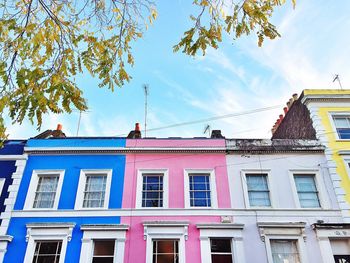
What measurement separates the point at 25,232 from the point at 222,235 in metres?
8.61

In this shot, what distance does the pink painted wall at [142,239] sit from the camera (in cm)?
1323

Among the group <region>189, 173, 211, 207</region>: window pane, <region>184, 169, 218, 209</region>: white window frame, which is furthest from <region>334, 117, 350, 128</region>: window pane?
<region>189, 173, 211, 207</region>: window pane

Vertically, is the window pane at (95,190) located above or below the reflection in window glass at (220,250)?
above

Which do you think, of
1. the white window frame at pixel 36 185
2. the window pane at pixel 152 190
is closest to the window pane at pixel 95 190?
the white window frame at pixel 36 185

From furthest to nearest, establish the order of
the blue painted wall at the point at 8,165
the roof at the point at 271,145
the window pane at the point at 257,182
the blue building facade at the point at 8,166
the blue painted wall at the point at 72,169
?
the roof at the point at 271,145, the window pane at the point at 257,182, the blue painted wall at the point at 8,165, the blue painted wall at the point at 72,169, the blue building facade at the point at 8,166

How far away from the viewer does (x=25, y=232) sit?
13.7m

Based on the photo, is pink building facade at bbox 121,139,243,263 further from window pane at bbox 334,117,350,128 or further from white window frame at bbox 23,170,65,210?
window pane at bbox 334,117,350,128

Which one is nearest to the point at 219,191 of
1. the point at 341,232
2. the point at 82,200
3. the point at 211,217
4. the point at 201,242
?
the point at 211,217

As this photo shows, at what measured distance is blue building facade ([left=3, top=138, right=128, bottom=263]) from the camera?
13.5 metres

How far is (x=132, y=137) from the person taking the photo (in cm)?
1761

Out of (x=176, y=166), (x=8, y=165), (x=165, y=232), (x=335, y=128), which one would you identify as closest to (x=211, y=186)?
(x=176, y=166)

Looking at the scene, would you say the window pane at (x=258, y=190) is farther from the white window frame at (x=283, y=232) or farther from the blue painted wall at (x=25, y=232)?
the blue painted wall at (x=25, y=232)

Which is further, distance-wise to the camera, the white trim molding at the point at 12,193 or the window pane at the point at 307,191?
the window pane at the point at 307,191

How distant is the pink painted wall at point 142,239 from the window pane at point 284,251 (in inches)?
106
